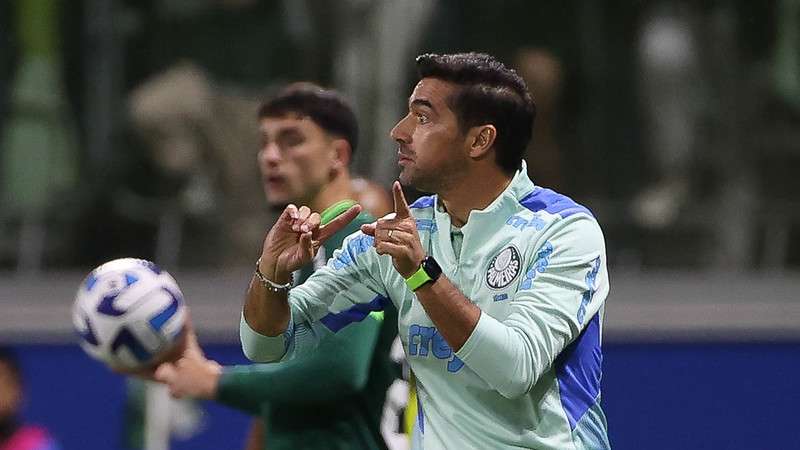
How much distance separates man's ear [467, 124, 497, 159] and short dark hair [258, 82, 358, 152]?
143 centimetres

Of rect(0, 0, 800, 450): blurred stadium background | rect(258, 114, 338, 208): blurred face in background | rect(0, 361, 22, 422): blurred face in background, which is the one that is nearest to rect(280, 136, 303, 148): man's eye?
rect(258, 114, 338, 208): blurred face in background

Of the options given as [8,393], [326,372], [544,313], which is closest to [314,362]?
[326,372]

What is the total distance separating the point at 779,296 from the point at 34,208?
9.24 feet

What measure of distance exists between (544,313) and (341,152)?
170cm

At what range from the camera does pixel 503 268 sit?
10.7 feet

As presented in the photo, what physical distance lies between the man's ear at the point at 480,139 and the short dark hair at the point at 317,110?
4.69 ft

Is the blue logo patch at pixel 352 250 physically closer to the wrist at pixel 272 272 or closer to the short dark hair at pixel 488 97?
the wrist at pixel 272 272

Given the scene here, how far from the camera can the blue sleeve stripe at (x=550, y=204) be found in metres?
3.32

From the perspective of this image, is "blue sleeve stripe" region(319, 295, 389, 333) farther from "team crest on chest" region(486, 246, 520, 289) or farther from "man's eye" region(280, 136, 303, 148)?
"man's eye" region(280, 136, 303, 148)

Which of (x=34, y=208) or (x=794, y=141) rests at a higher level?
(x=794, y=141)

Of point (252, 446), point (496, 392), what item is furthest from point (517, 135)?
point (252, 446)

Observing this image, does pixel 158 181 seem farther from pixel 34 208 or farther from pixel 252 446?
pixel 252 446

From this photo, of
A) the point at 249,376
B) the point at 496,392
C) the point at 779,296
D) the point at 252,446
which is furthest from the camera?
the point at 779,296

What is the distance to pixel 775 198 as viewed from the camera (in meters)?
6.19
